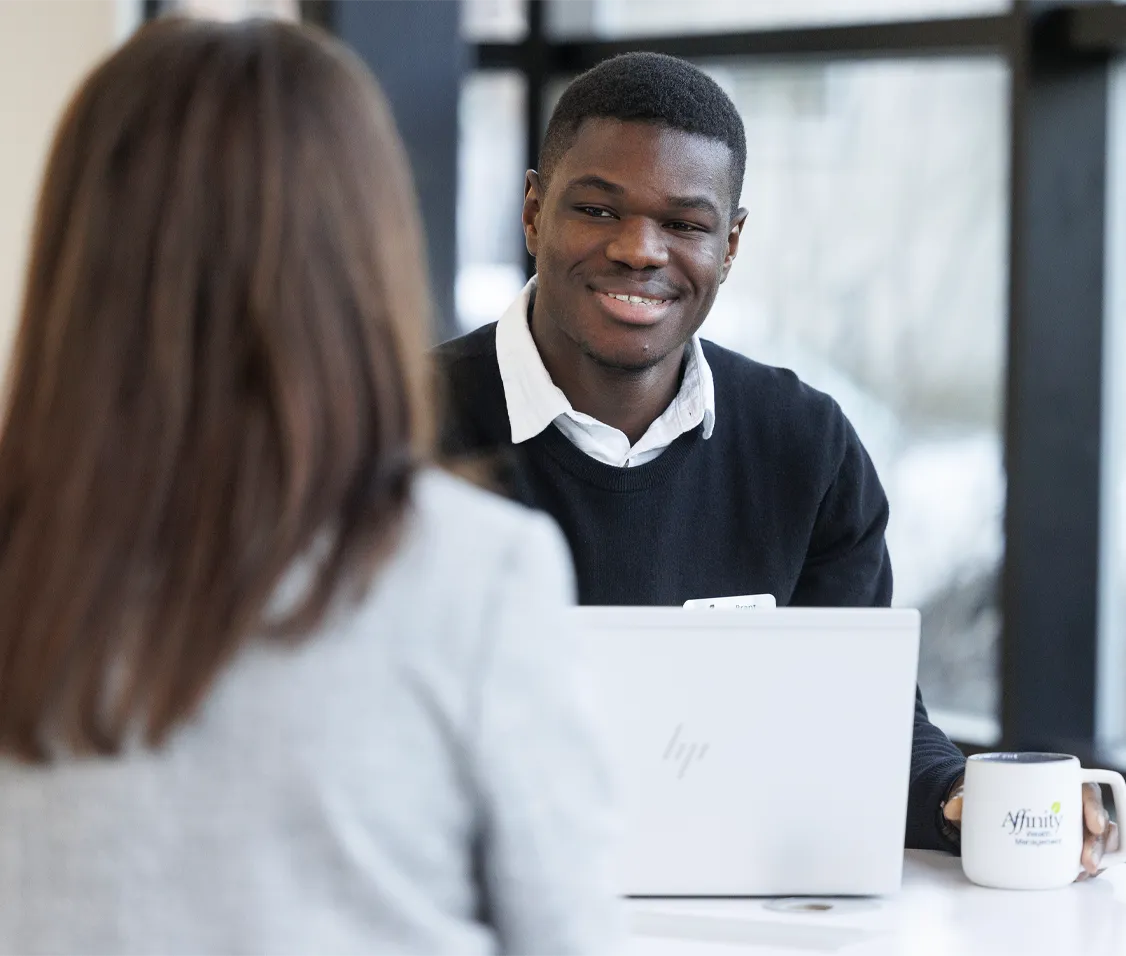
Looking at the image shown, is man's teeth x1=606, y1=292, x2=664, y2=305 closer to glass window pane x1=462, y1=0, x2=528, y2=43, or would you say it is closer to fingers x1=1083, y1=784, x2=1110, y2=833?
fingers x1=1083, y1=784, x2=1110, y2=833

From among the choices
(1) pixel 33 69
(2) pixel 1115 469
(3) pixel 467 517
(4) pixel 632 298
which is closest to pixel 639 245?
(4) pixel 632 298

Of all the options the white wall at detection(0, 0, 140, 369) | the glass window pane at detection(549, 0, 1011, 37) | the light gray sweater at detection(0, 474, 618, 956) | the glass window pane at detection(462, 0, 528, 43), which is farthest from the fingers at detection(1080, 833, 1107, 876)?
the white wall at detection(0, 0, 140, 369)

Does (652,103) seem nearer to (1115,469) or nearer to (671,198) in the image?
(671,198)

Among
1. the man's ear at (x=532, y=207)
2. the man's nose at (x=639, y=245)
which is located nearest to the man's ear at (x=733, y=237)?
the man's nose at (x=639, y=245)

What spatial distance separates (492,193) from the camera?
4.09 metres

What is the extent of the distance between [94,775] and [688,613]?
23.6 inches

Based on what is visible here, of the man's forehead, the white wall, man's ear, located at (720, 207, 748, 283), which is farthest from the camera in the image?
the white wall

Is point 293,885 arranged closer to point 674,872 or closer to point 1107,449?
point 674,872

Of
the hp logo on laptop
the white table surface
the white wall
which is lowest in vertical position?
the white table surface

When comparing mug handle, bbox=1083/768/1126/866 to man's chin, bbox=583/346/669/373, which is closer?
mug handle, bbox=1083/768/1126/866

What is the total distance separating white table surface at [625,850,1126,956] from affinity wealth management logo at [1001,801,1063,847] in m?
0.05

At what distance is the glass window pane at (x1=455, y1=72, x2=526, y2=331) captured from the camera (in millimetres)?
4016

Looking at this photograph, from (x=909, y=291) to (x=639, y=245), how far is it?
177 centimetres

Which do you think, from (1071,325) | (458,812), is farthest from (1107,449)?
(458,812)
